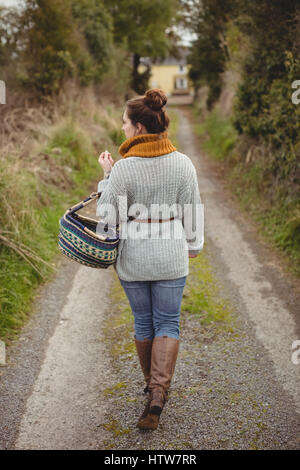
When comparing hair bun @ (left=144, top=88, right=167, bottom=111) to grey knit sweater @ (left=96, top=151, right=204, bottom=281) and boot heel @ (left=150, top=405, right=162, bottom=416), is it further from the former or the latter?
boot heel @ (left=150, top=405, right=162, bottom=416)

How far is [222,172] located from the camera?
1146 centimetres

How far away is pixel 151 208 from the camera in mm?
2609

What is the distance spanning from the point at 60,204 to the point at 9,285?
3.04 m

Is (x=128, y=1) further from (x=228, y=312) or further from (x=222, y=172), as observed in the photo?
(x=228, y=312)

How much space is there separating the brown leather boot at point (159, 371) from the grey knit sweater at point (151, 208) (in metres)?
0.45

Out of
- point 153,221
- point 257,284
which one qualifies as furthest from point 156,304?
point 257,284

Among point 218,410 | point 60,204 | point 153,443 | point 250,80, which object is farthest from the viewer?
point 250,80

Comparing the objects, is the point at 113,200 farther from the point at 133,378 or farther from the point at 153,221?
the point at 133,378

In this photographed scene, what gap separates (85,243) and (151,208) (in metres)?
0.45

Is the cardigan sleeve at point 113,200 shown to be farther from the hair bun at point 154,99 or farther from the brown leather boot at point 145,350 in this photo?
the brown leather boot at point 145,350

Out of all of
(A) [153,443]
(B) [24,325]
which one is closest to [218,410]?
(A) [153,443]

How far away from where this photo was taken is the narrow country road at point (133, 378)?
2.82 m

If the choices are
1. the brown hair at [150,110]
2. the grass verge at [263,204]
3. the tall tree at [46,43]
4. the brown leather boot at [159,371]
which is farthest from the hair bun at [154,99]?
the tall tree at [46,43]

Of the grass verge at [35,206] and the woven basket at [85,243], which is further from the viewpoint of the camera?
the grass verge at [35,206]
